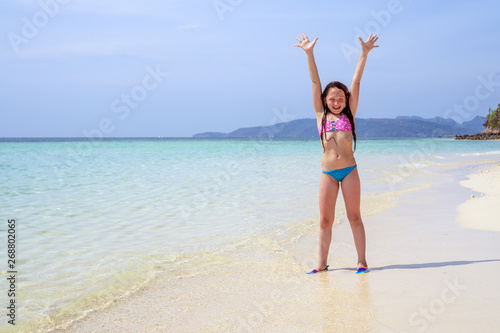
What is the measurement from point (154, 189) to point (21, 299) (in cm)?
744

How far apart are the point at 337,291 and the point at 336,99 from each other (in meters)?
1.76

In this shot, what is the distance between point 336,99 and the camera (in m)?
4.14

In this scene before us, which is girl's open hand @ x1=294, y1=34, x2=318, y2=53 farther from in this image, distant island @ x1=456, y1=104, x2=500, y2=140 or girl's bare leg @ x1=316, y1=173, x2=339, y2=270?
distant island @ x1=456, y1=104, x2=500, y2=140

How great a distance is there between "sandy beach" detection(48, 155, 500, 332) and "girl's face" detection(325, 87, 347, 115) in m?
1.56

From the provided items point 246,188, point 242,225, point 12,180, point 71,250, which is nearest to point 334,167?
point 242,225

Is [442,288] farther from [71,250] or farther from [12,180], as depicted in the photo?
[12,180]

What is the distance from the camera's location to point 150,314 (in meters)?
3.29

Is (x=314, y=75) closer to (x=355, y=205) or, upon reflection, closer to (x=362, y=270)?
(x=355, y=205)

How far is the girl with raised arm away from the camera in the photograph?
4.12m

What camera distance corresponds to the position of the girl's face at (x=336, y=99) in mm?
4133

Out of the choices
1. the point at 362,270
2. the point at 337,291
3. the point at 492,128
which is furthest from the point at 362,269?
the point at 492,128

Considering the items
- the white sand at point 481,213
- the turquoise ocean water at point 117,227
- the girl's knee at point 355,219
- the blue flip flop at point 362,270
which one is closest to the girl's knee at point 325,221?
the girl's knee at point 355,219

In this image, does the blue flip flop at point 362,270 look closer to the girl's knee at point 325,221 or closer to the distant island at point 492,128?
the girl's knee at point 325,221

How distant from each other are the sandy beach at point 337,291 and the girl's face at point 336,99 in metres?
1.56
